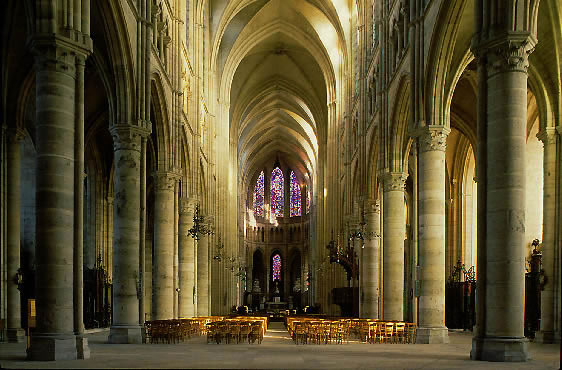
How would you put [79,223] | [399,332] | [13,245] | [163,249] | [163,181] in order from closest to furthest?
[79,223]
[399,332]
[13,245]
[163,249]
[163,181]

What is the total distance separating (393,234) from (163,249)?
980 centimetres

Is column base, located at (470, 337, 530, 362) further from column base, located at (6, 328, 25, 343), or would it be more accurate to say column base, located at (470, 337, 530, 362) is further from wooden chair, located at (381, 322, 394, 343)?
column base, located at (6, 328, 25, 343)

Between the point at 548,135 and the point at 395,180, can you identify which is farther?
the point at 395,180

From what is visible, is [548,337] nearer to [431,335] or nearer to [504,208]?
[431,335]

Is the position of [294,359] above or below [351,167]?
below

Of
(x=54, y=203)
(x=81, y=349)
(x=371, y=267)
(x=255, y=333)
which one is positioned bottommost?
(x=255, y=333)

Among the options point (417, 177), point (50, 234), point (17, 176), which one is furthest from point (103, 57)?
point (417, 177)

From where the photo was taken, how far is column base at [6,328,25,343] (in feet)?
71.4

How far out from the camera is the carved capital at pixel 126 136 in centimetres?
2106

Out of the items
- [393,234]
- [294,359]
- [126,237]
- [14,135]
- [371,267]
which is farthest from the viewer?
[371,267]

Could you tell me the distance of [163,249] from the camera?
27031 millimetres

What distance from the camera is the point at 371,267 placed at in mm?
34062

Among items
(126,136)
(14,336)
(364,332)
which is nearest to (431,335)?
(364,332)

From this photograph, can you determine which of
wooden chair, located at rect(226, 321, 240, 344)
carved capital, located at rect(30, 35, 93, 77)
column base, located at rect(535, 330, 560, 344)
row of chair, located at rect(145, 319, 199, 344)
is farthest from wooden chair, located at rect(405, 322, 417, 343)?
carved capital, located at rect(30, 35, 93, 77)
